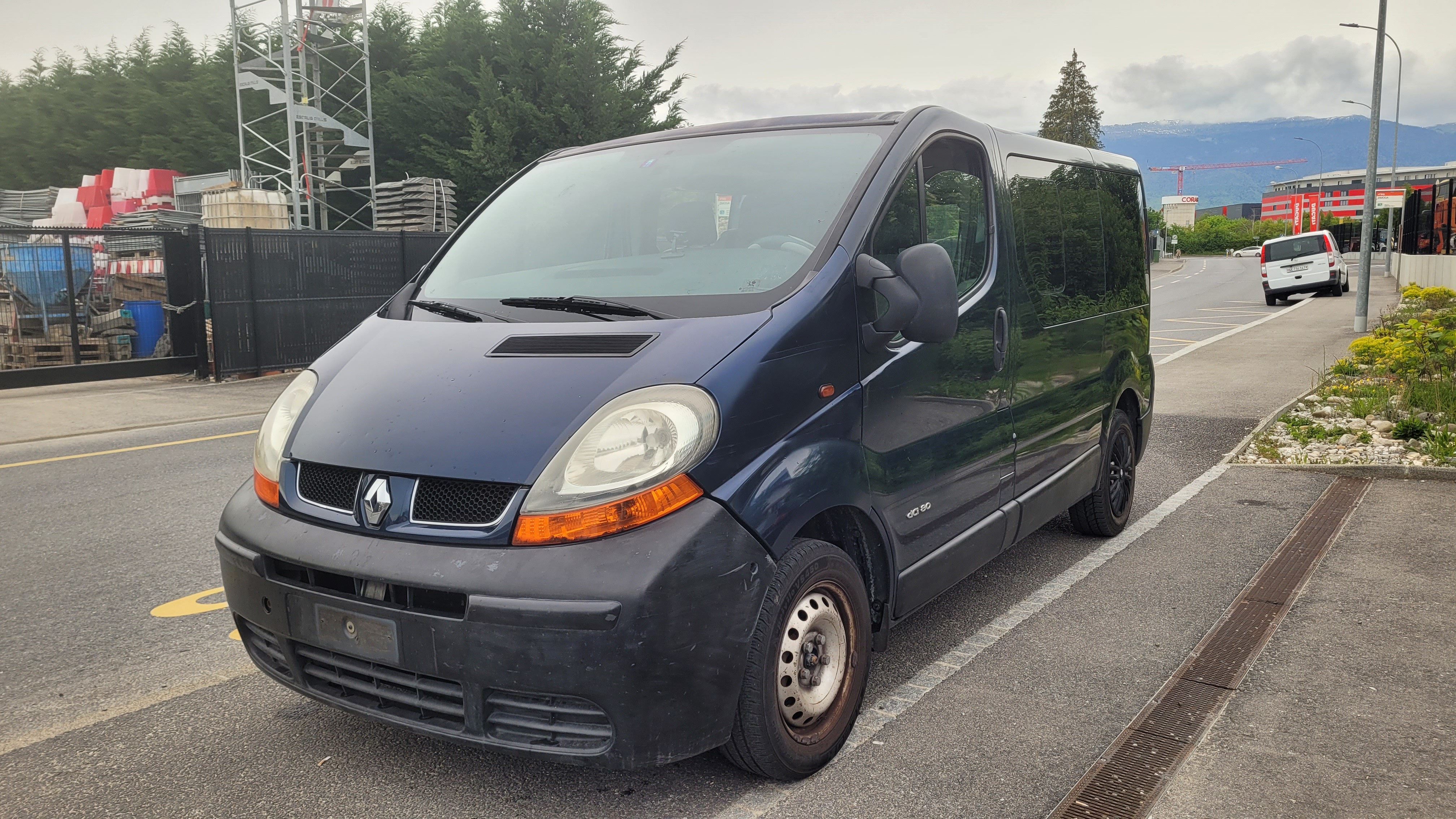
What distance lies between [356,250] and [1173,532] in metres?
13.7

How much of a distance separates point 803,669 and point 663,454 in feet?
2.55

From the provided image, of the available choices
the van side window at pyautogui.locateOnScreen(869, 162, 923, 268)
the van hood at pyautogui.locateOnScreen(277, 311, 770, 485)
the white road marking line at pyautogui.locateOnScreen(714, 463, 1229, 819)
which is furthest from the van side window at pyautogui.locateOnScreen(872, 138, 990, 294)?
the white road marking line at pyautogui.locateOnScreen(714, 463, 1229, 819)

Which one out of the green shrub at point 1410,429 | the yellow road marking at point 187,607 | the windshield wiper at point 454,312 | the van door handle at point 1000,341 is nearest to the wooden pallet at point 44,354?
the yellow road marking at point 187,607

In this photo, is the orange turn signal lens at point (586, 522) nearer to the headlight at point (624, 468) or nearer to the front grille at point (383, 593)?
the headlight at point (624, 468)

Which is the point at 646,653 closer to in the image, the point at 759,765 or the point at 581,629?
the point at 581,629

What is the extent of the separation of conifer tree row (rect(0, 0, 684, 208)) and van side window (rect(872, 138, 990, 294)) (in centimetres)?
2939

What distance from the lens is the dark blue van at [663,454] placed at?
2443mm

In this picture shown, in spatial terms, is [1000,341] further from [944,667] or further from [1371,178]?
[1371,178]

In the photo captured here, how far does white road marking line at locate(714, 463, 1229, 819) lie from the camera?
2809 millimetres

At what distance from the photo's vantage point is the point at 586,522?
8.02 feet

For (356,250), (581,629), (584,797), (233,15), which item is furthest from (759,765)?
(233,15)

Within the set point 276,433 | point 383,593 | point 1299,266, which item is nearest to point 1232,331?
point 1299,266

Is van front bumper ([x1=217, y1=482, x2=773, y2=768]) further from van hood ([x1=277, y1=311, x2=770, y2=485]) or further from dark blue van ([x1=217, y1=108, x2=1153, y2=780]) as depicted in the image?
van hood ([x1=277, y1=311, x2=770, y2=485])

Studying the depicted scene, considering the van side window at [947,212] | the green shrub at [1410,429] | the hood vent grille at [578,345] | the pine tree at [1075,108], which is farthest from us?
the pine tree at [1075,108]
